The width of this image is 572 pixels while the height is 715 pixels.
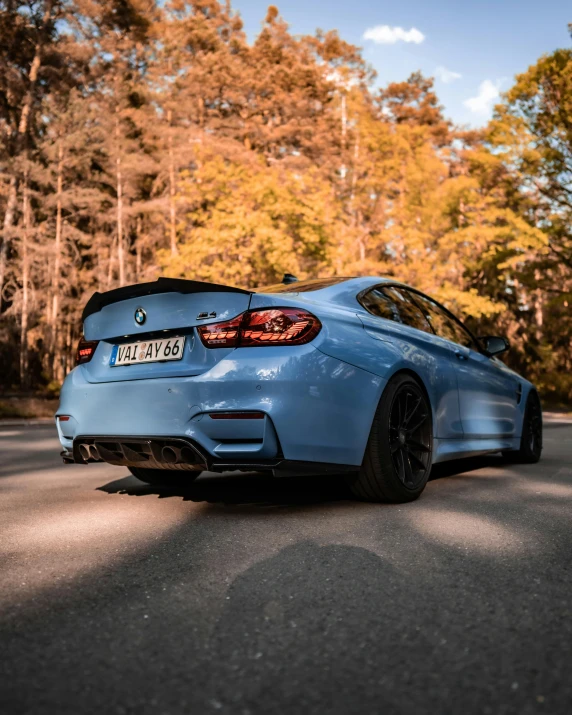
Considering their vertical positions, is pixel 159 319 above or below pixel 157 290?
below

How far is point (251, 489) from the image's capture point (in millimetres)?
5203

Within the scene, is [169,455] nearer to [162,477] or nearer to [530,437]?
[162,477]

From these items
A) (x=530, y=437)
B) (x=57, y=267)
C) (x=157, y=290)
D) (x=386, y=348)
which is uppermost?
(x=57, y=267)

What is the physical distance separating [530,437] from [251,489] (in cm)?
330

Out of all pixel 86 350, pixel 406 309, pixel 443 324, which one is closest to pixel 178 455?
pixel 86 350

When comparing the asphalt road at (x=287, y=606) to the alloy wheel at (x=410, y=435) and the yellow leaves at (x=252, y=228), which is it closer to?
the alloy wheel at (x=410, y=435)

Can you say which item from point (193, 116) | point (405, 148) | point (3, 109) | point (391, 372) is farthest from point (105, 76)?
point (391, 372)

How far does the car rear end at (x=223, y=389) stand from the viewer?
3773 mm

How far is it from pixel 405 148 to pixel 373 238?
3.46 metres

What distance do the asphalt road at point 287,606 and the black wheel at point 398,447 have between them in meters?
0.17

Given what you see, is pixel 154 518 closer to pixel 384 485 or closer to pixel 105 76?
pixel 384 485

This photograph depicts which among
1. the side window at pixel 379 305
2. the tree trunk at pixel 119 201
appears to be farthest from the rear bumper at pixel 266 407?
the tree trunk at pixel 119 201

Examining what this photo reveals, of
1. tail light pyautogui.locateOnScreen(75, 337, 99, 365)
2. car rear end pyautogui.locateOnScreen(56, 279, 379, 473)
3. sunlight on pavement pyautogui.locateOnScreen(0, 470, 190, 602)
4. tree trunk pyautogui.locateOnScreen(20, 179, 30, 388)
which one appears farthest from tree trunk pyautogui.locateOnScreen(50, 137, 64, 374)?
car rear end pyautogui.locateOnScreen(56, 279, 379, 473)

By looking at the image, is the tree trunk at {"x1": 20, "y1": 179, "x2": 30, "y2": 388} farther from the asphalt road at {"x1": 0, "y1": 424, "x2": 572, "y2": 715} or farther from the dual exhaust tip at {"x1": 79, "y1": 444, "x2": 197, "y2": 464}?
the dual exhaust tip at {"x1": 79, "y1": 444, "x2": 197, "y2": 464}
